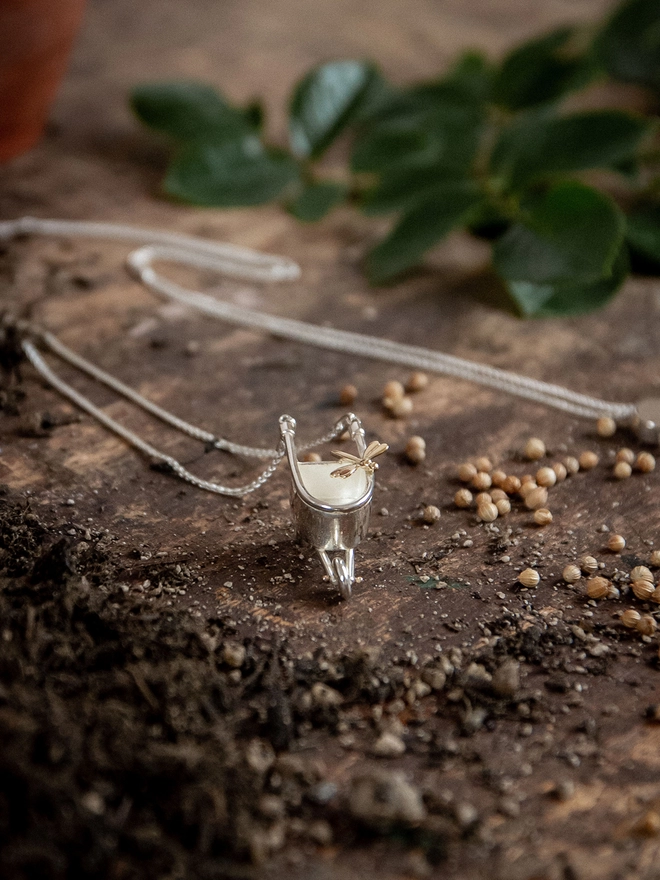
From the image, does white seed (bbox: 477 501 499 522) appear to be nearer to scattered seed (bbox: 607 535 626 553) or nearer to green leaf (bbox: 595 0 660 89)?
scattered seed (bbox: 607 535 626 553)

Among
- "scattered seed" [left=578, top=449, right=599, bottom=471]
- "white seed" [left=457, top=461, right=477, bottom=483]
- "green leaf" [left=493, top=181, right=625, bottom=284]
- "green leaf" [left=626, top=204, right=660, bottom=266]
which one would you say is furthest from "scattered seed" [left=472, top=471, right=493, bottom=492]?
"green leaf" [left=626, top=204, right=660, bottom=266]

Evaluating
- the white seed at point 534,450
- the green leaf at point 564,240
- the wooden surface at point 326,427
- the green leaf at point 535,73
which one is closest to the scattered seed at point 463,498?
the wooden surface at point 326,427

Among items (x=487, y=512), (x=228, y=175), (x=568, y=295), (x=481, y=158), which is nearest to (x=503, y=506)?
(x=487, y=512)

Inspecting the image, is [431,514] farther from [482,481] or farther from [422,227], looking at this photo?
[422,227]

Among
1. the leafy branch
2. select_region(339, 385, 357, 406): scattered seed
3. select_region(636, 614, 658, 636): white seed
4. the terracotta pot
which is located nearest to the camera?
select_region(636, 614, 658, 636): white seed

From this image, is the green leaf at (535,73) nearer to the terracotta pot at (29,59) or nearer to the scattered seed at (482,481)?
the terracotta pot at (29,59)

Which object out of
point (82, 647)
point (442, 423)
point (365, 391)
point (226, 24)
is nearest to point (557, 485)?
point (442, 423)
